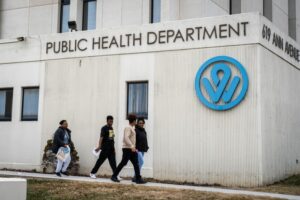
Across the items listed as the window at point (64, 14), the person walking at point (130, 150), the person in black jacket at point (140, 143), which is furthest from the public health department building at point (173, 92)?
the window at point (64, 14)

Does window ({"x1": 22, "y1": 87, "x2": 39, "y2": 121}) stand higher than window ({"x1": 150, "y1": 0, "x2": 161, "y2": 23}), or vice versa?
window ({"x1": 150, "y1": 0, "x2": 161, "y2": 23})

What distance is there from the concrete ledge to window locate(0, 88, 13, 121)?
11.4m

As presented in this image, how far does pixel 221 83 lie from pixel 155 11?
7183mm

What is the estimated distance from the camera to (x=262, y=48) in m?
16.8

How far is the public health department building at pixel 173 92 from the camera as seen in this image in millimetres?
16578

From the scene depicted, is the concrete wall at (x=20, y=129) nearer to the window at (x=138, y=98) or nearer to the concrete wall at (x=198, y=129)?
the window at (x=138, y=98)

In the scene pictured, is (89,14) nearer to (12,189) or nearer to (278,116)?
(278,116)

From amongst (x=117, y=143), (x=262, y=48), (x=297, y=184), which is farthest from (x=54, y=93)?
(x=297, y=184)

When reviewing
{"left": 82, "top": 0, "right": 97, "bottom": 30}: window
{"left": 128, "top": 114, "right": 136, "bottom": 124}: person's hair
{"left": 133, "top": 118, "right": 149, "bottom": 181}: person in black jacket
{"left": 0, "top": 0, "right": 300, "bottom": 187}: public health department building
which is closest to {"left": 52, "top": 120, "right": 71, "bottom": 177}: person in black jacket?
{"left": 0, "top": 0, "right": 300, "bottom": 187}: public health department building

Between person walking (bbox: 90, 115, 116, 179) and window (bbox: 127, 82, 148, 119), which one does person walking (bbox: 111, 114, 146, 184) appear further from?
window (bbox: 127, 82, 148, 119)

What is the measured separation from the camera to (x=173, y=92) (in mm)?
17656

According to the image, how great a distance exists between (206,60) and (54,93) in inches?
244

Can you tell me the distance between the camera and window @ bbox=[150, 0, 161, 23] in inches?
894

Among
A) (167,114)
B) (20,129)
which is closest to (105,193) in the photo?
(167,114)
